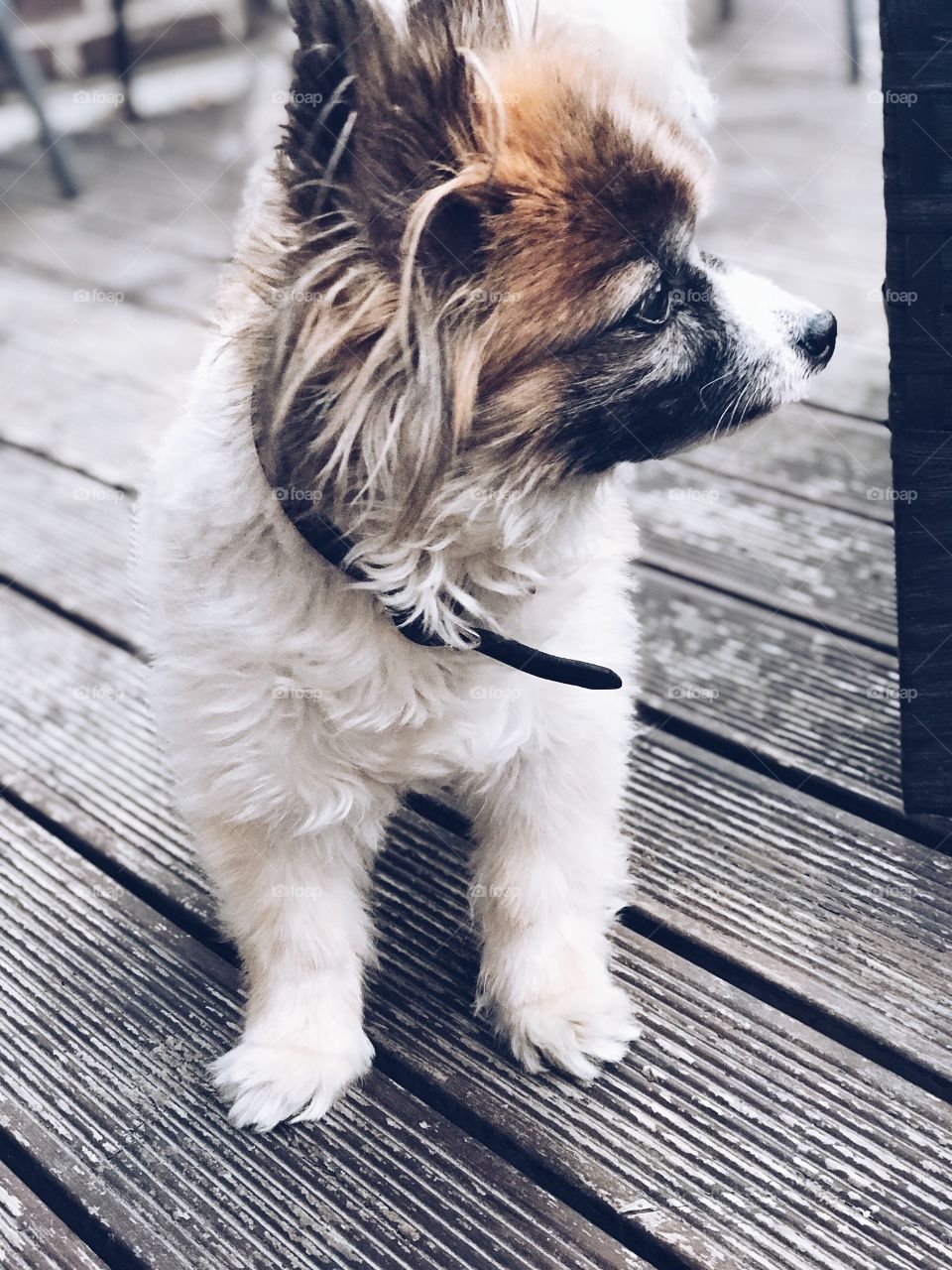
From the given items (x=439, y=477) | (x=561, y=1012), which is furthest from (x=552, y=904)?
(x=439, y=477)

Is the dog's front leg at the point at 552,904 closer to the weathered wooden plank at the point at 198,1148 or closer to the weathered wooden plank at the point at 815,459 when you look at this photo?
the weathered wooden plank at the point at 198,1148

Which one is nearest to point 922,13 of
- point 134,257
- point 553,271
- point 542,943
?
point 553,271

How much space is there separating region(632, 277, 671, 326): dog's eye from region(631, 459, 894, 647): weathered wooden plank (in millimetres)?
951

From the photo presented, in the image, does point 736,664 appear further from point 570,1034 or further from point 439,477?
point 439,477

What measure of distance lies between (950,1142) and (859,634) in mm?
906

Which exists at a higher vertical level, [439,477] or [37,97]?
[439,477]

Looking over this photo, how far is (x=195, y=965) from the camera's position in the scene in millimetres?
1519

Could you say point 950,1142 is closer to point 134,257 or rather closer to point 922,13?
point 922,13

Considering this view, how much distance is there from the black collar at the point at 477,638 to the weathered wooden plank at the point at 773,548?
0.83 m

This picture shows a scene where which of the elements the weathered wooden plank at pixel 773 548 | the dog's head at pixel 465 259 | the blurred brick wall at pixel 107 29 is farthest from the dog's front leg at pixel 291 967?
the blurred brick wall at pixel 107 29

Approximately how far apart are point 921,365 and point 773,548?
87 cm

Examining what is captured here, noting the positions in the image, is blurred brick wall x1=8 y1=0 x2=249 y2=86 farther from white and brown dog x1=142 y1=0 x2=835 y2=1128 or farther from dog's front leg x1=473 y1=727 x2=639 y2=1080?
dog's front leg x1=473 y1=727 x2=639 y2=1080

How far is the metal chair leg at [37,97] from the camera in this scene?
3.79 metres

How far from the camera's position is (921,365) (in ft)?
4.52
